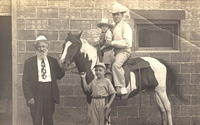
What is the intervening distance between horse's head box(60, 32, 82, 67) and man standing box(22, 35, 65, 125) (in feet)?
0.46

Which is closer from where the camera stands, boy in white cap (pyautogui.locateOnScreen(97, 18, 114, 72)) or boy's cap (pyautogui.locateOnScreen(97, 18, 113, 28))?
boy in white cap (pyautogui.locateOnScreen(97, 18, 114, 72))

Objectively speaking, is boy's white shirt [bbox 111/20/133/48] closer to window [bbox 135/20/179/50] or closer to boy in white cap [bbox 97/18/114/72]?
boy in white cap [bbox 97/18/114/72]

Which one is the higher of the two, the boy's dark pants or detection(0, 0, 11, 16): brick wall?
detection(0, 0, 11, 16): brick wall

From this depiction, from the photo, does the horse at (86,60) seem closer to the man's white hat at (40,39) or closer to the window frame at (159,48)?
the window frame at (159,48)

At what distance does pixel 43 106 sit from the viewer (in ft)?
26.4

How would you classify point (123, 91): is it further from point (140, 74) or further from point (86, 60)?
point (86, 60)

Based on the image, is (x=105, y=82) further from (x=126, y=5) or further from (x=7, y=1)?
(x=7, y=1)

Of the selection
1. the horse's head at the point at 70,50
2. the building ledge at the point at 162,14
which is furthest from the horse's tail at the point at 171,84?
the horse's head at the point at 70,50

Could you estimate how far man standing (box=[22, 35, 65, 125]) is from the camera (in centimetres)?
797

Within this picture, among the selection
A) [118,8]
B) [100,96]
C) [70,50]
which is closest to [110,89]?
[100,96]

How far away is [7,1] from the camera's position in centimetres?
823

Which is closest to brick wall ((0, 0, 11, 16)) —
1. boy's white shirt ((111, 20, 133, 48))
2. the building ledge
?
boy's white shirt ((111, 20, 133, 48))

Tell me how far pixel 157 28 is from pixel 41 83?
77.9 inches

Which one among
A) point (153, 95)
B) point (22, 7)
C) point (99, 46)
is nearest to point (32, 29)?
point (22, 7)
